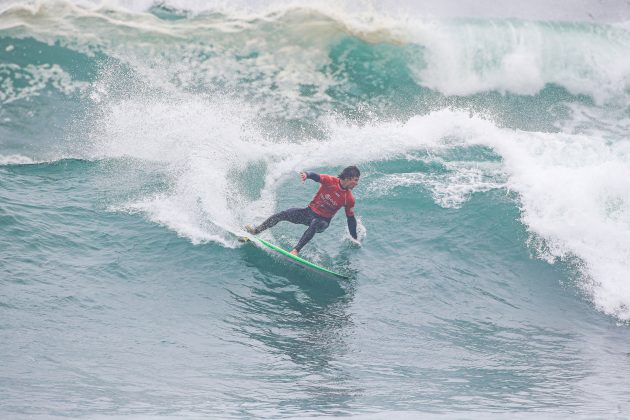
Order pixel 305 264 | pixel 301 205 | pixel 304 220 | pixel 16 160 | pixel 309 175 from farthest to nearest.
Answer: pixel 16 160
pixel 301 205
pixel 304 220
pixel 309 175
pixel 305 264

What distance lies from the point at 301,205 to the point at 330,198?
1.62m

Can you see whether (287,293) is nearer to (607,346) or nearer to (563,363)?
(563,363)

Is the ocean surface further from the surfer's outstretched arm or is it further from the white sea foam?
the surfer's outstretched arm

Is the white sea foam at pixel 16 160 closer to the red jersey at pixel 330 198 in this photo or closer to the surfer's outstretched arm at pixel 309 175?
the red jersey at pixel 330 198

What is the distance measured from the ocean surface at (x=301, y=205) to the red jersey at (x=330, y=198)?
2.12 ft

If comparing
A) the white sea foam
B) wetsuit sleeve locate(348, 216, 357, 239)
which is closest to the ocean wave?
the white sea foam

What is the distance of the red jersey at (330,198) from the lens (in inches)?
376

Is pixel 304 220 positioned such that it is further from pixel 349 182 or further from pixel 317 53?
pixel 317 53

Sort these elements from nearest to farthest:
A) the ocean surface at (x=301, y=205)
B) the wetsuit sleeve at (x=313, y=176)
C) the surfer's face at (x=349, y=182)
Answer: the ocean surface at (x=301, y=205) < the wetsuit sleeve at (x=313, y=176) < the surfer's face at (x=349, y=182)

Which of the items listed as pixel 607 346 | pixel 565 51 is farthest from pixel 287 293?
pixel 565 51

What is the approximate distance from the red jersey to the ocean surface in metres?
0.65

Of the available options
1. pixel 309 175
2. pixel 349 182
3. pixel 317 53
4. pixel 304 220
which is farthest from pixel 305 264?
pixel 317 53

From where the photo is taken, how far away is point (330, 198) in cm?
963

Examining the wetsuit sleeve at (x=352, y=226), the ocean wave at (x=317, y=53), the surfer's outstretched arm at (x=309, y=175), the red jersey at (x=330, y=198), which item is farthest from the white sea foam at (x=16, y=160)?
the wetsuit sleeve at (x=352, y=226)
